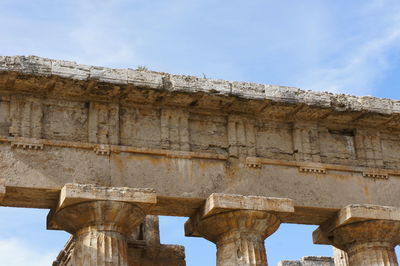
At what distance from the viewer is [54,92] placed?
14062 mm

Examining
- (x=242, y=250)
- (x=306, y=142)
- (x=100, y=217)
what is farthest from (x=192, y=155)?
(x=306, y=142)

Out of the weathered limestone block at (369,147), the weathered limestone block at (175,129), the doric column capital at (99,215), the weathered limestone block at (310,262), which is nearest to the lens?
the doric column capital at (99,215)

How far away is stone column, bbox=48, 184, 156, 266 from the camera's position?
43.3 feet

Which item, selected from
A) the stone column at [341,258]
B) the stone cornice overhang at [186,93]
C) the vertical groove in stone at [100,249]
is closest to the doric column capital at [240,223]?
the vertical groove in stone at [100,249]

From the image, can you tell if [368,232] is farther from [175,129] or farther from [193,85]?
[193,85]

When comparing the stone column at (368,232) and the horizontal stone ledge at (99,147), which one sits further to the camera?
the stone column at (368,232)

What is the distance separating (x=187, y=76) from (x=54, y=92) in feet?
7.79

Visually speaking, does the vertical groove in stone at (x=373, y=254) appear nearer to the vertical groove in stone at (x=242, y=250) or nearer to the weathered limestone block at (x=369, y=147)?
the weathered limestone block at (x=369, y=147)

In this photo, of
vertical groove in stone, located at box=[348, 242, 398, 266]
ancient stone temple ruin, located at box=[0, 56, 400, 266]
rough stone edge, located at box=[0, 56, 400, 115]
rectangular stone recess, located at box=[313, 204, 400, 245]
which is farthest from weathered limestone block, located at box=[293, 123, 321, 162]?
Answer: vertical groove in stone, located at box=[348, 242, 398, 266]

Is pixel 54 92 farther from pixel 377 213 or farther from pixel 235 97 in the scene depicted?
pixel 377 213

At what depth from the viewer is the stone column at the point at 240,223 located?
1406 cm

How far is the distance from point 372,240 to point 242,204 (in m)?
2.80

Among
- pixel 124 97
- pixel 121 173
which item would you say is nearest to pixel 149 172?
pixel 121 173

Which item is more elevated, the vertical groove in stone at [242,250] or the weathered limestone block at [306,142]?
the weathered limestone block at [306,142]
